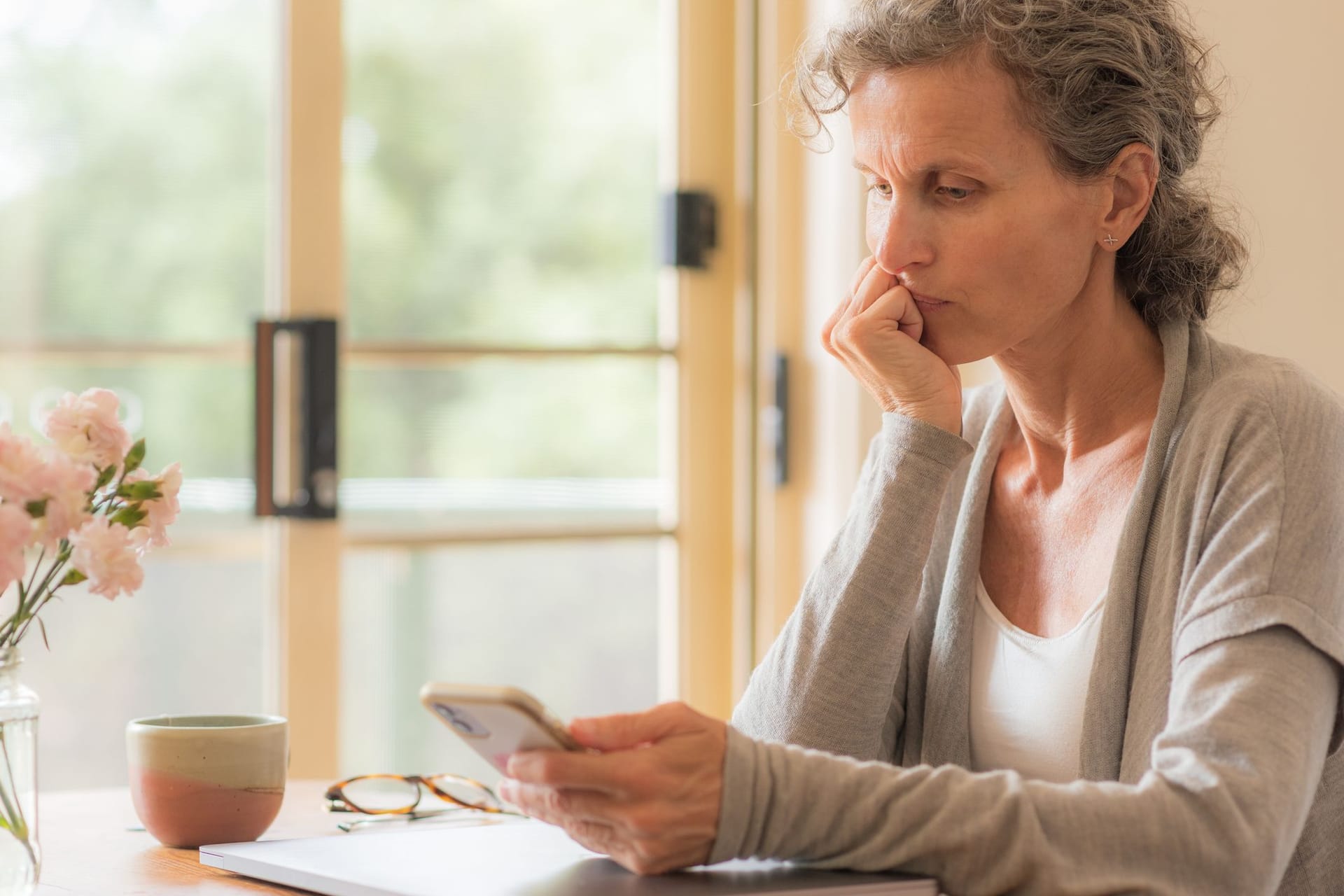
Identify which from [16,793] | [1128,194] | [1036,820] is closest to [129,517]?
[16,793]

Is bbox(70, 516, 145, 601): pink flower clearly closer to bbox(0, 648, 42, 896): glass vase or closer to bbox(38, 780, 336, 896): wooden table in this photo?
bbox(0, 648, 42, 896): glass vase

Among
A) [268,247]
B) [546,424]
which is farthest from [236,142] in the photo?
[546,424]

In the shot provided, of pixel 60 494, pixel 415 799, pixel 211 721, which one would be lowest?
pixel 415 799

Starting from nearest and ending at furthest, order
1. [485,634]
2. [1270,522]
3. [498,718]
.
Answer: [498,718] < [1270,522] < [485,634]

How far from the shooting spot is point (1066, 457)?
1336 mm

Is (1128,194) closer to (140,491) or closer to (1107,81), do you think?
(1107,81)

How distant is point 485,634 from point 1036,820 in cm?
167

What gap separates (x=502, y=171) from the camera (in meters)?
2.45

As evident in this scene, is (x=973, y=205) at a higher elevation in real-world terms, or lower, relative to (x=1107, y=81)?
lower

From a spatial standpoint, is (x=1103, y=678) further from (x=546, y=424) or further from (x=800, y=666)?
(x=546, y=424)

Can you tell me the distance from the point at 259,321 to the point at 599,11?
31.3 inches

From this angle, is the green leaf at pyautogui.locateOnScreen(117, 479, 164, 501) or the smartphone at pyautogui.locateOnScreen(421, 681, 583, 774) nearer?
the smartphone at pyautogui.locateOnScreen(421, 681, 583, 774)

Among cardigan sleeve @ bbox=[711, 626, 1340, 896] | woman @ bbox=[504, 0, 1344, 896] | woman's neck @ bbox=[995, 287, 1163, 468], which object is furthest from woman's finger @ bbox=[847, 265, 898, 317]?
cardigan sleeve @ bbox=[711, 626, 1340, 896]

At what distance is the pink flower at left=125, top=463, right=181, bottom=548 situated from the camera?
0.97 metres
